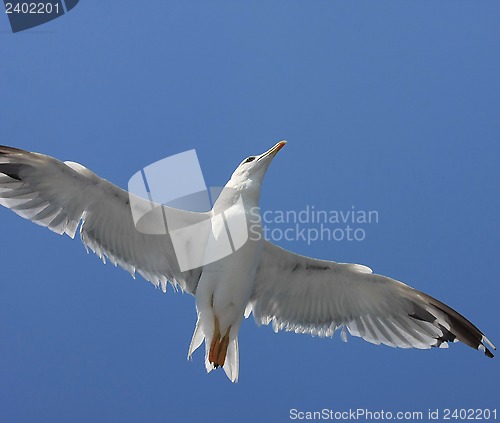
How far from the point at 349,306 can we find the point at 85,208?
2.41 meters

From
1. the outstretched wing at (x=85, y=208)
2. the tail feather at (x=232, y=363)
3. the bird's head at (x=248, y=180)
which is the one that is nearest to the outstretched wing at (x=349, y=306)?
the bird's head at (x=248, y=180)

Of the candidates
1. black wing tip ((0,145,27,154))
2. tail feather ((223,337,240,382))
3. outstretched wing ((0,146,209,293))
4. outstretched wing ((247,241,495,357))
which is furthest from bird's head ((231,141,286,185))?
black wing tip ((0,145,27,154))

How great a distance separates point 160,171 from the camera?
18.4ft

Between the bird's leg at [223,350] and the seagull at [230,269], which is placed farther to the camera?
the bird's leg at [223,350]

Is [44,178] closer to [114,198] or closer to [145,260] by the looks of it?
[114,198]

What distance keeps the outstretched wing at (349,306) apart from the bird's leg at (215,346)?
69 centimetres

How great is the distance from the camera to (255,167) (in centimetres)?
579

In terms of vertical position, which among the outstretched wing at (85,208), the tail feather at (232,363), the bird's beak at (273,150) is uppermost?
the bird's beak at (273,150)

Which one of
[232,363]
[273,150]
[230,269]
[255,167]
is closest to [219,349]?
[232,363]

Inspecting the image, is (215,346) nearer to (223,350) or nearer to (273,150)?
(223,350)

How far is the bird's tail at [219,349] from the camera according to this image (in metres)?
5.62

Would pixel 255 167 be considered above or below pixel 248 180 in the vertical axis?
above

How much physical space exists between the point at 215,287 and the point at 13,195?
1.65 metres

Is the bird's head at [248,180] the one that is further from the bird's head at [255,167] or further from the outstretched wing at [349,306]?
the outstretched wing at [349,306]
